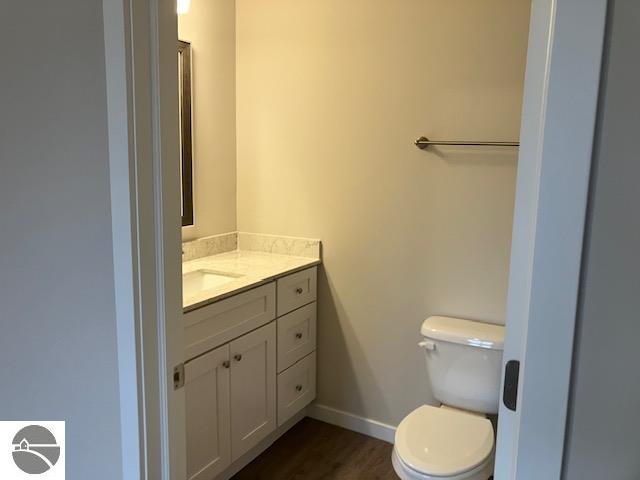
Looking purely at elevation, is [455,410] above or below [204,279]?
below

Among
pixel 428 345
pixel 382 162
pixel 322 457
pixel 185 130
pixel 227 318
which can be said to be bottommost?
pixel 322 457

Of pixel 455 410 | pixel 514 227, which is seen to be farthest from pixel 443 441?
pixel 514 227

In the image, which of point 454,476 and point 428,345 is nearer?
point 454,476

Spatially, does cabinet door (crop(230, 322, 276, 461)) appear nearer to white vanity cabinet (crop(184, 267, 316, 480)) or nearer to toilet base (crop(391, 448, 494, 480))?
white vanity cabinet (crop(184, 267, 316, 480))

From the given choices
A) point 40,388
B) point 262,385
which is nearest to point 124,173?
point 40,388

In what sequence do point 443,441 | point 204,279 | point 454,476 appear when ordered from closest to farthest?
point 454,476 → point 443,441 → point 204,279

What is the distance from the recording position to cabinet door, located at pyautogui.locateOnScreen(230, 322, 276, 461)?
229cm

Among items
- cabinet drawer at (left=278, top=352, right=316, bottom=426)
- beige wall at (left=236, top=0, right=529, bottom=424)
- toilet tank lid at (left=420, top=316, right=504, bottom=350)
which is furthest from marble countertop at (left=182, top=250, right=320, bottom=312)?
toilet tank lid at (left=420, top=316, right=504, bottom=350)

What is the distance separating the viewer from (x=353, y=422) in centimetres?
286

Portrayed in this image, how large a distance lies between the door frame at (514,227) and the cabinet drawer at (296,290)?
130cm

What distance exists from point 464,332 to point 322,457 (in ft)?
3.13

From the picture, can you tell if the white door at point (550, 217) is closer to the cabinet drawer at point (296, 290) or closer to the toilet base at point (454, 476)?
the toilet base at point (454, 476)

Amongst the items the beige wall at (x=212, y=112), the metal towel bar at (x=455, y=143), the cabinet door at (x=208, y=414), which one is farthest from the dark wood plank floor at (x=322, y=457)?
the metal towel bar at (x=455, y=143)

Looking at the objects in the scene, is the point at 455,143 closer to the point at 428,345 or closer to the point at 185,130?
the point at 428,345
